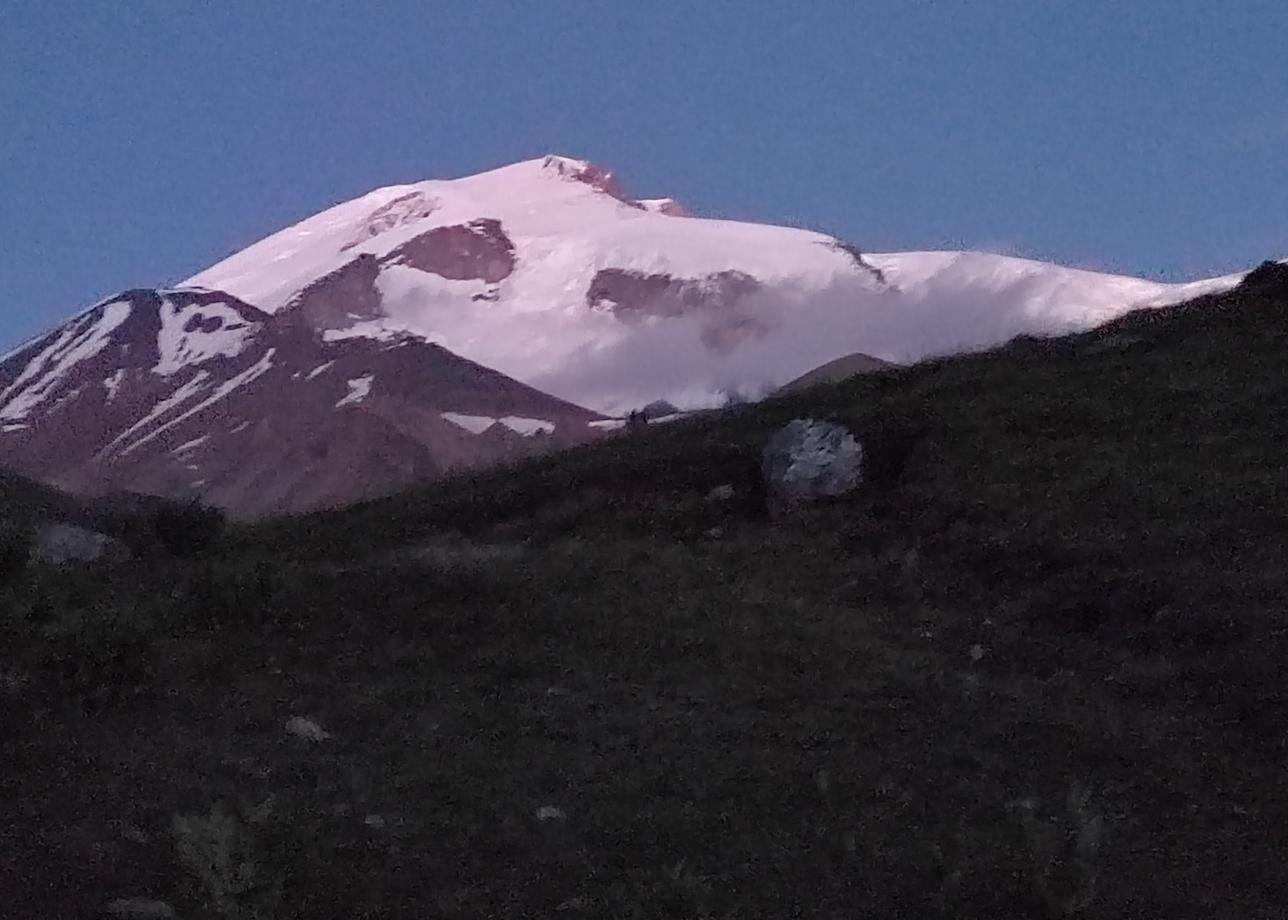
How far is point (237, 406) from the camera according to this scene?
123312mm

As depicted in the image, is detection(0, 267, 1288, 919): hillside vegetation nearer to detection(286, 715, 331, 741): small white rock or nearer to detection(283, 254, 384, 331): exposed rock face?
detection(286, 715, 331, 741): small white rock

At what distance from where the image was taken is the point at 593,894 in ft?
21.3

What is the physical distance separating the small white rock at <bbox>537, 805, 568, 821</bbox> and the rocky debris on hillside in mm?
13504

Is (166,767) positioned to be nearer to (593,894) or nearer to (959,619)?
(593,894)

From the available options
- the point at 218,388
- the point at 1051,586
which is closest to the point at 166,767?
the point at 1051,586

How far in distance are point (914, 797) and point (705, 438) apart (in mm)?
15952

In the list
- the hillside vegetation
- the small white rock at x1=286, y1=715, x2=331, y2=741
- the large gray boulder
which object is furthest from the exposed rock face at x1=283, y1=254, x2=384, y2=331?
the small white rock at x1=286, y1=715, x2=331, y2=741

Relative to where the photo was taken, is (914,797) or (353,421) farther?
(353,421)

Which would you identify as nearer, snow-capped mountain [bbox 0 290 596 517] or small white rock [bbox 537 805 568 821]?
small white rock [bbox 537 805 568 821]

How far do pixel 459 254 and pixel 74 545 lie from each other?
17161 cm

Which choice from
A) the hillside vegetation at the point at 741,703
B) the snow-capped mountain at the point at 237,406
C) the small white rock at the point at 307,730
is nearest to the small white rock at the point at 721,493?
the hillside vegetation at the point at 741,703

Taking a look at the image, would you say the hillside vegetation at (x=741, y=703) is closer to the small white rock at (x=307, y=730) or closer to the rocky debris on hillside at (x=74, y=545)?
the small white rock at (x=307, y=730)

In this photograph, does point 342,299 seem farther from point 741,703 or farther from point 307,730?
point 741,703

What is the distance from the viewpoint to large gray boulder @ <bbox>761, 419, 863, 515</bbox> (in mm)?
17734
